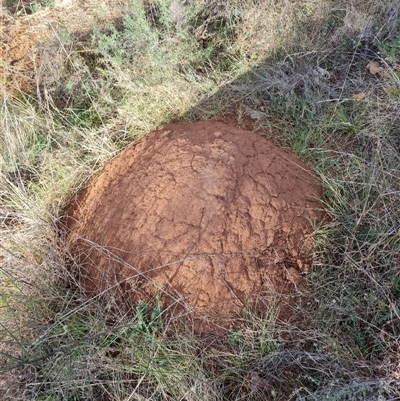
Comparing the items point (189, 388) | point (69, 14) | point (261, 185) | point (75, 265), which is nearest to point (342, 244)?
point (261, 185)

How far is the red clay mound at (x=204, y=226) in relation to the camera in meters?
2.01

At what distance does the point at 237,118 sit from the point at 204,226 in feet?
3.35

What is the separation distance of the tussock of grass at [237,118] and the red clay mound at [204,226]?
0.38 ft

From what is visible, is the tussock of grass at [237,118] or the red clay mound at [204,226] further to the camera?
the red clay mound at [204,226]

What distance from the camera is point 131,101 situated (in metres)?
3.03

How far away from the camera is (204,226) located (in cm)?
206

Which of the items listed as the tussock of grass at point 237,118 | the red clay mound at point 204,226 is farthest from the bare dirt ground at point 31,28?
the red clay mound at point 204,226

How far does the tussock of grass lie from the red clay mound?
0.12 meters

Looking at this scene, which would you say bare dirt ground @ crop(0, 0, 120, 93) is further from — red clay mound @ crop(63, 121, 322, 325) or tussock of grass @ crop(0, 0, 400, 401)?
red clay mound @ crop(63, 121, 322, 325)

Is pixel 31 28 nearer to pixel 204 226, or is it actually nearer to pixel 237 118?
pixel 237 118

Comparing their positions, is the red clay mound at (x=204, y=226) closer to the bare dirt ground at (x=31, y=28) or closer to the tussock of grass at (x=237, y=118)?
the tussock of grass at (x=237, y=118)

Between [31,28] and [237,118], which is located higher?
[31,28]

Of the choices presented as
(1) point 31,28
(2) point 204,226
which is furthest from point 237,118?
(1) point 31,28

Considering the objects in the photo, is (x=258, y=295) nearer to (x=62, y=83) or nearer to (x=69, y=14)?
(x=62, y=83)
